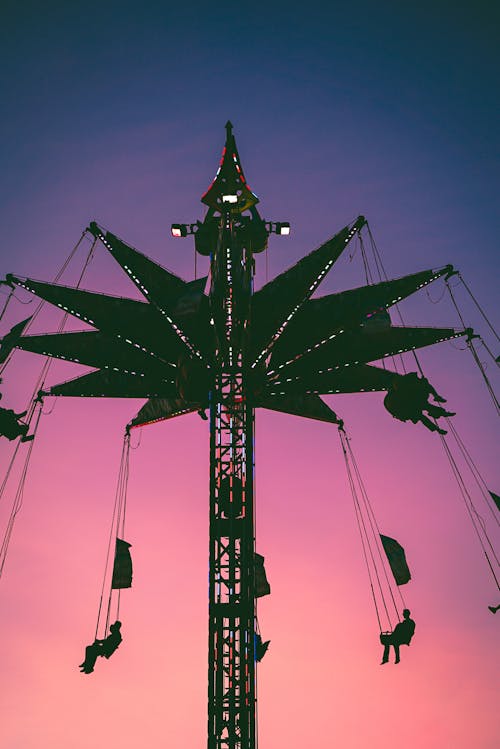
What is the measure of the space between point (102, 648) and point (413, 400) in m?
8.90

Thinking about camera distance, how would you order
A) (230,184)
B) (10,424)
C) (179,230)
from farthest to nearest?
(179,230) < (230,184) < (10,424)

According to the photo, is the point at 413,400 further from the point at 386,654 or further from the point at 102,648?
the point at 102,648

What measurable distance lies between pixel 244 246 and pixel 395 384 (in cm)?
638

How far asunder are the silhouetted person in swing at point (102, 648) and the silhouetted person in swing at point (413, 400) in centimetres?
804

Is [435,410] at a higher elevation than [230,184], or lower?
lower

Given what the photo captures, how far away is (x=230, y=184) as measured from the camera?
15.7m

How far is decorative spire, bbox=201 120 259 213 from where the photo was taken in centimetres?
1572

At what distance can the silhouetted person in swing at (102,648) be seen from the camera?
43.1 feet

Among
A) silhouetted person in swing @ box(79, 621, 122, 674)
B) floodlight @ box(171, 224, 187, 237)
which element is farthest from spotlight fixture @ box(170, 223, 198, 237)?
silhouetted person in swing @ box(79, 621, 122, 674)

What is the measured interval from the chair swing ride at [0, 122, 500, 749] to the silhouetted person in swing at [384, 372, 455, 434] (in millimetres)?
26

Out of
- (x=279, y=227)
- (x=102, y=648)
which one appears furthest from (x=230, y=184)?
(x=102, y=648)

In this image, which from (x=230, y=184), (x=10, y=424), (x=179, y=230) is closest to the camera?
(x=10, y=424)

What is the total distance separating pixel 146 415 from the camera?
16719 mm

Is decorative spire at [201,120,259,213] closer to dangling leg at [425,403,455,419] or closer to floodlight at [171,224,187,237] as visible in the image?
floodlight at [171,224,187,237]
